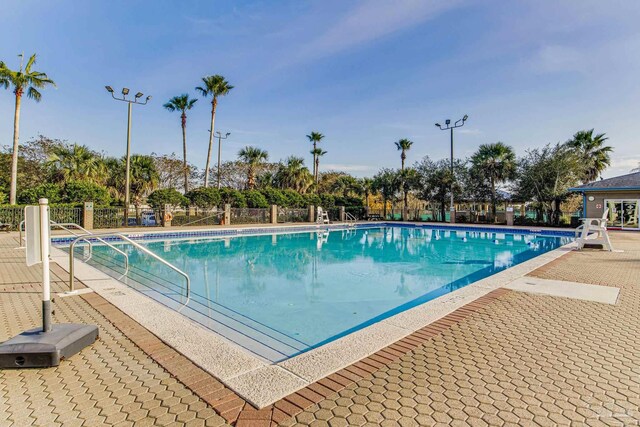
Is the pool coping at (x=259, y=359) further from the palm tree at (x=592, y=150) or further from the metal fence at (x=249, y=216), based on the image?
the palm tree at (x=592, y=150)

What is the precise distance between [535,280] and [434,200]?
21800 millimetres

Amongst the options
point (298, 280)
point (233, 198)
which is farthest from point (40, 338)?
point (233, 198)

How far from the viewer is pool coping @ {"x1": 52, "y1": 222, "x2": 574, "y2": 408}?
2.49m

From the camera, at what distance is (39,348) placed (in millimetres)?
2697

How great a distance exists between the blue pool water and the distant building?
9.61 m

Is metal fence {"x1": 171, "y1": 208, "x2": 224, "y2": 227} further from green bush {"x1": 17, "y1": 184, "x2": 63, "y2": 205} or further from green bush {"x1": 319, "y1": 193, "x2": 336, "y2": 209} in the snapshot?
green bush {"x1": 319, "y1": 193, "x2": 336, "y2": 209}

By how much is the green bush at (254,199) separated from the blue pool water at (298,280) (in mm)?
8640

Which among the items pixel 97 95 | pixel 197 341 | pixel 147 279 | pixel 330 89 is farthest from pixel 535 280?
pixel 97 95

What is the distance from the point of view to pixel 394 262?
10.6m

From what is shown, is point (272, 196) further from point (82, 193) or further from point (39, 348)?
point (39, 348)

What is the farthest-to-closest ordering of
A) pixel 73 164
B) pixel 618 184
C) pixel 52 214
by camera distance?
pixel 73 164 → pixel 618 184 → pixel 52 214

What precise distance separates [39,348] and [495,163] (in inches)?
1026

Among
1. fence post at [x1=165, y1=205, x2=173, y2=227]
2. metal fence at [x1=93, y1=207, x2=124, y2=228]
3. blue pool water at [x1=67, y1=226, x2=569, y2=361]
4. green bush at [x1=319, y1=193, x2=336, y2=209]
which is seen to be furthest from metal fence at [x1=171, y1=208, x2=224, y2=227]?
A: green bush at [x1=319, y1=193, x2=336, y2=209]

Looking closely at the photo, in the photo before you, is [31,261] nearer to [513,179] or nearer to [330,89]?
[330,89]
